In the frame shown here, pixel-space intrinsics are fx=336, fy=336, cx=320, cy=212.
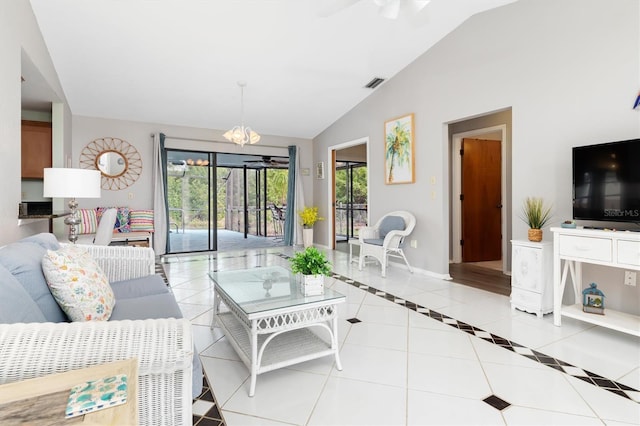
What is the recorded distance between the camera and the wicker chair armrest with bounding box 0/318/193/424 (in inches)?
35.2

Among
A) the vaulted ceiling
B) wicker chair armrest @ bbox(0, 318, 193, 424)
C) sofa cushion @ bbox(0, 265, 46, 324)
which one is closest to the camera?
wicker chair armrest @ bbox(0, 318, 193, 424)

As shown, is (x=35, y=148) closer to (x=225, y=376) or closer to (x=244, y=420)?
(x=225, y=376)

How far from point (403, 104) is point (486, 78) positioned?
1.31 m

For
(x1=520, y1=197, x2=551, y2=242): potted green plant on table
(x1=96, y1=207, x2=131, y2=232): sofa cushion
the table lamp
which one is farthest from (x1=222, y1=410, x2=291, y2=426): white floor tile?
(x1=96, y1=207, x2=131, y2=232): sofa cushion

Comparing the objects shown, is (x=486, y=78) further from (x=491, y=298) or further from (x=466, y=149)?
(x=491, y=298)

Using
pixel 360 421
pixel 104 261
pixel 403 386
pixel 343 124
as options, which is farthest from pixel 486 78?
pixel 104 261

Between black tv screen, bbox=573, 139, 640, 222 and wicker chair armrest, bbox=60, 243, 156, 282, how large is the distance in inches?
141

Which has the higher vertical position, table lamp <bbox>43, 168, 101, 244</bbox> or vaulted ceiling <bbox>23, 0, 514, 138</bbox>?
vaulted ceiling <bbox>23, 0, 514, 138</bbox>

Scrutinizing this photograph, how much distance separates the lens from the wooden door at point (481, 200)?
5555 millimetres

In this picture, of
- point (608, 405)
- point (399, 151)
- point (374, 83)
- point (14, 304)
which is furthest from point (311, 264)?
point (374, 83)

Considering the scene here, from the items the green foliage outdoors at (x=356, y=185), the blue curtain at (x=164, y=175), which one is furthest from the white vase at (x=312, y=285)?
the green foliage outdoors at (x=356, y=185)

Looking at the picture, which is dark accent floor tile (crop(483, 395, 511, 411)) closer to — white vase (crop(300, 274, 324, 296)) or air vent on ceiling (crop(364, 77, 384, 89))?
white vase (crop(300, 274, 324, 296))

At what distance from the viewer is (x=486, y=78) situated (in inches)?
151

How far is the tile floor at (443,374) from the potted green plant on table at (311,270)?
0.47 meters
